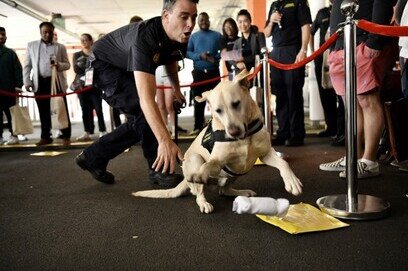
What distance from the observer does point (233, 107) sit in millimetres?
2043

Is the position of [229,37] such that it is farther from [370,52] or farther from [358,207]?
[358,207]

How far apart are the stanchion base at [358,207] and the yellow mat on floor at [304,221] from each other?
0.06m

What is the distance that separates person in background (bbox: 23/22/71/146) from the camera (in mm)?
5426

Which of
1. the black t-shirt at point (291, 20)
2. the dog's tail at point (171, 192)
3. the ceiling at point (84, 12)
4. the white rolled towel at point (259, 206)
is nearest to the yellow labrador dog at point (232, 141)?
the white rolled towel at point (259, 206)

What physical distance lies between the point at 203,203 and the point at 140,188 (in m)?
0.83

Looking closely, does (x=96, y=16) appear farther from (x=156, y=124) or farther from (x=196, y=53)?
(x=156, y=124)

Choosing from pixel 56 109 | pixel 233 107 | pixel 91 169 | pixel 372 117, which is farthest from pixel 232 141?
pixel 56 109

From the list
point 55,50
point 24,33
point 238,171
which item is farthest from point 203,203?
point 24,33

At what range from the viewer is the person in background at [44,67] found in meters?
5.43

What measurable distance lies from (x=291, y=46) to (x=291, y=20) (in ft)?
0.95

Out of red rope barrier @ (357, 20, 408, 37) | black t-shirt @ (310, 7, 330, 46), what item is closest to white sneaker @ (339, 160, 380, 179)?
red rope barrier @ (357, 20, 408, 37)

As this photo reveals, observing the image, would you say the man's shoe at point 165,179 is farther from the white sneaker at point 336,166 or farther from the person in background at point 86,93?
the person in background at point 86,93

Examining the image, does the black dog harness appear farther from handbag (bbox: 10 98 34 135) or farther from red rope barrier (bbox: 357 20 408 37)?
handbag (bbox: 10 98 34 135)

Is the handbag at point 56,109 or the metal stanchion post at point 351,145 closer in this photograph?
the metal stanchion post at point 351,145
